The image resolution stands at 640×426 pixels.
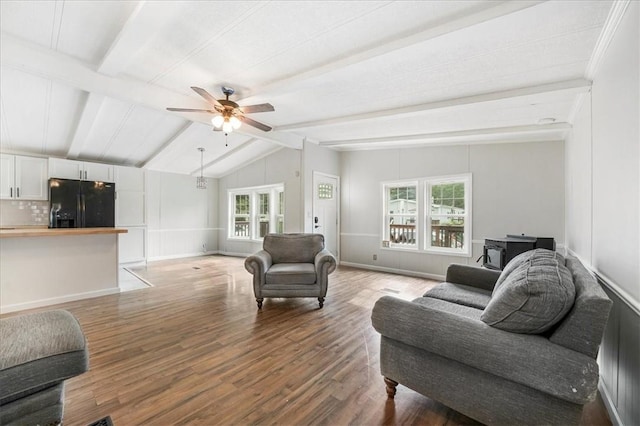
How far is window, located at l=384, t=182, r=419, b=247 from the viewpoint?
564 cm

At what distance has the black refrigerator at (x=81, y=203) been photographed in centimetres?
530

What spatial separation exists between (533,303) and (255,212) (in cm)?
677

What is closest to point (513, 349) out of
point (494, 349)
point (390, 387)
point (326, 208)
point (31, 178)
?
point (494, 349)

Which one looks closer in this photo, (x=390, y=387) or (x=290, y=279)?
(x=390, y=387)

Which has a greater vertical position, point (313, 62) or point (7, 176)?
point (313, 62)

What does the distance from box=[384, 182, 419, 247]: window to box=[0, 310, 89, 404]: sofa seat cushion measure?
17.1ft

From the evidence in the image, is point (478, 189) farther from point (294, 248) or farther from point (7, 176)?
point (7, 176)

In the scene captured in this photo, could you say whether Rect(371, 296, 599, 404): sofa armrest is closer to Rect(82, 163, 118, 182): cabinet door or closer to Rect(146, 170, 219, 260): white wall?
Rect(82, 163, 118, 182): cabinet door

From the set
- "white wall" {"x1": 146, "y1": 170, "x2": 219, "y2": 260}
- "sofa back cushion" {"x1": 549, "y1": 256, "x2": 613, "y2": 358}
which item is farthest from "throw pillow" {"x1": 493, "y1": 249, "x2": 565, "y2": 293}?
"white wall" {"x1": 146, "y1": 170, "x2": 219, "y2": 260}

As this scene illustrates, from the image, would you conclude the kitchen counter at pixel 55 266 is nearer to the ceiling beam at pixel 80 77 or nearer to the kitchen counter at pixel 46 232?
the kitchen counter at pixel 46 232

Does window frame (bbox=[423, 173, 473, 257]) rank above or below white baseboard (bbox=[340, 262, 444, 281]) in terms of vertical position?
above

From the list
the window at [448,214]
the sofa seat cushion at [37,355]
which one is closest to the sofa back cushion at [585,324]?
the sofa seat cushion at [37,355]

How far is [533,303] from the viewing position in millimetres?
1383

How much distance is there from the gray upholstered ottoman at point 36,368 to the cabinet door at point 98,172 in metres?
5.37
